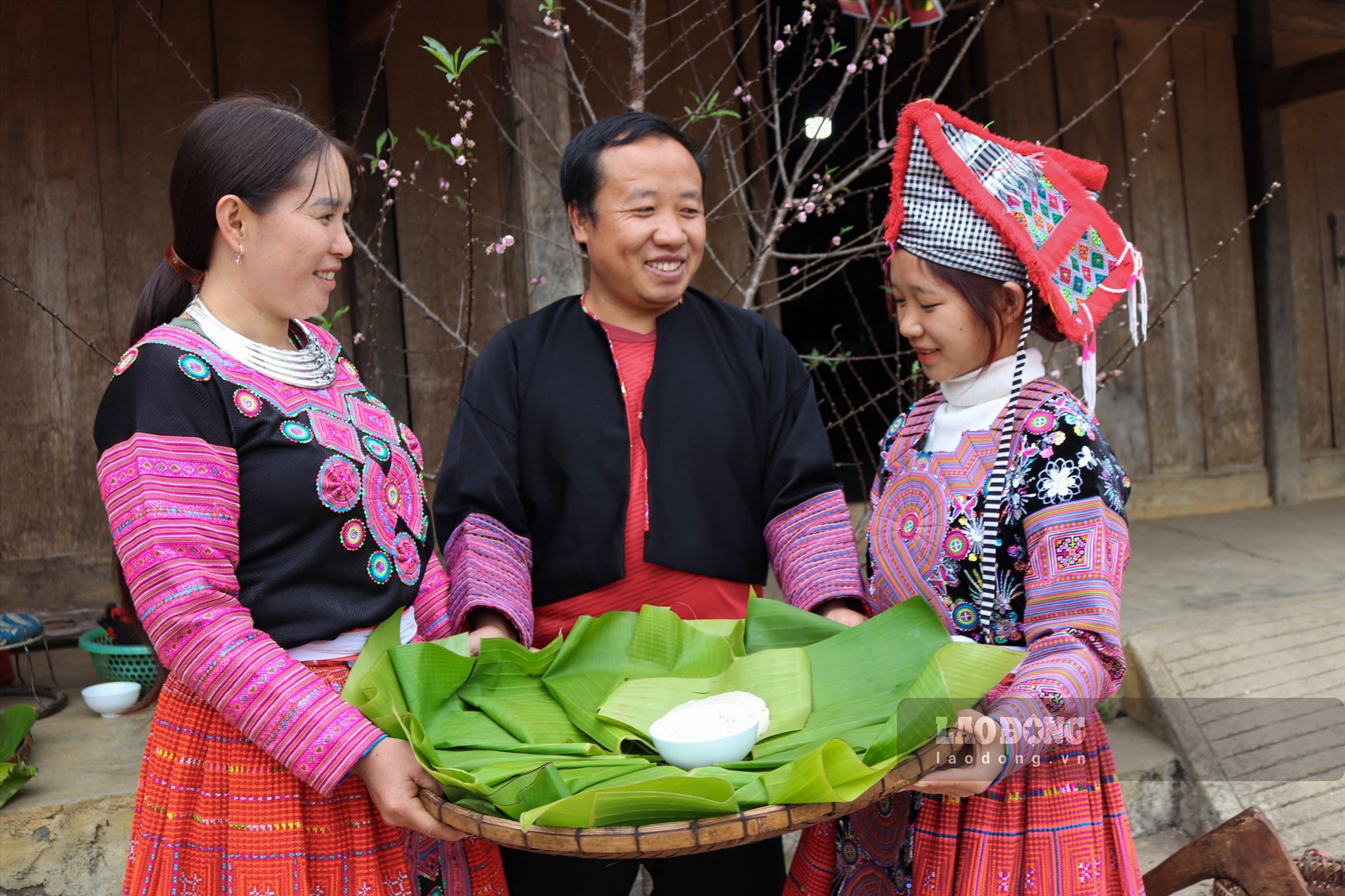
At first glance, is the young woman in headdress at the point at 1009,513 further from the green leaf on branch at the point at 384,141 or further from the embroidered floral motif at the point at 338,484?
the green leaf on branch at the point at 384,141

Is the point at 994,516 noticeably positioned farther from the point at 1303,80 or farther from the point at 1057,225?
the point at 1303,80

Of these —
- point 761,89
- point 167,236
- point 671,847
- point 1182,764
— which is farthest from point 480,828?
point 761,89

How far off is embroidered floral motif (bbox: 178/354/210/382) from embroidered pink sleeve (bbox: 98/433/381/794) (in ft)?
0.29

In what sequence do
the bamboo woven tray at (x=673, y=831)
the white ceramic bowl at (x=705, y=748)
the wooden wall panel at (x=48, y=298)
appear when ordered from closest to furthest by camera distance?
the bamboo woven tray at (x=673, y=831) < the white ceramic bowl at (x=705, y=748) < the wooden wall panel at (x=48, y=298)

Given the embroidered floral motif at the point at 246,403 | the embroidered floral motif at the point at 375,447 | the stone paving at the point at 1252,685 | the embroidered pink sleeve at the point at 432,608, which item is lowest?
the stone paving at the point at 1252,685

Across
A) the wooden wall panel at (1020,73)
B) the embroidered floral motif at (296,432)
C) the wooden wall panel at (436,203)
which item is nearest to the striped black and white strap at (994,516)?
the embroidered floral motif at (296,432)

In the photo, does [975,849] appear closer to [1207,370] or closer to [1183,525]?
[1183,525]

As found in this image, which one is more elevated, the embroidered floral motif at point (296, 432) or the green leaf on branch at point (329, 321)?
the green leaf on branch at point (329, 321)

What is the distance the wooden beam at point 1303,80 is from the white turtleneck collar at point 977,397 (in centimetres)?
530

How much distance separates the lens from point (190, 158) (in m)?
1.57

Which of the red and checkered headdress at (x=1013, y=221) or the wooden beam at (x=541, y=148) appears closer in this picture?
the red and checkered headdress at (x=1013, y=221)

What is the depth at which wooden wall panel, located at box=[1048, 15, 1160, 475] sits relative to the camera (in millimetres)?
5766

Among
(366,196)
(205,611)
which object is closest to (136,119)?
(366,196)

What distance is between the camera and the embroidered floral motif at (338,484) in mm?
1536
